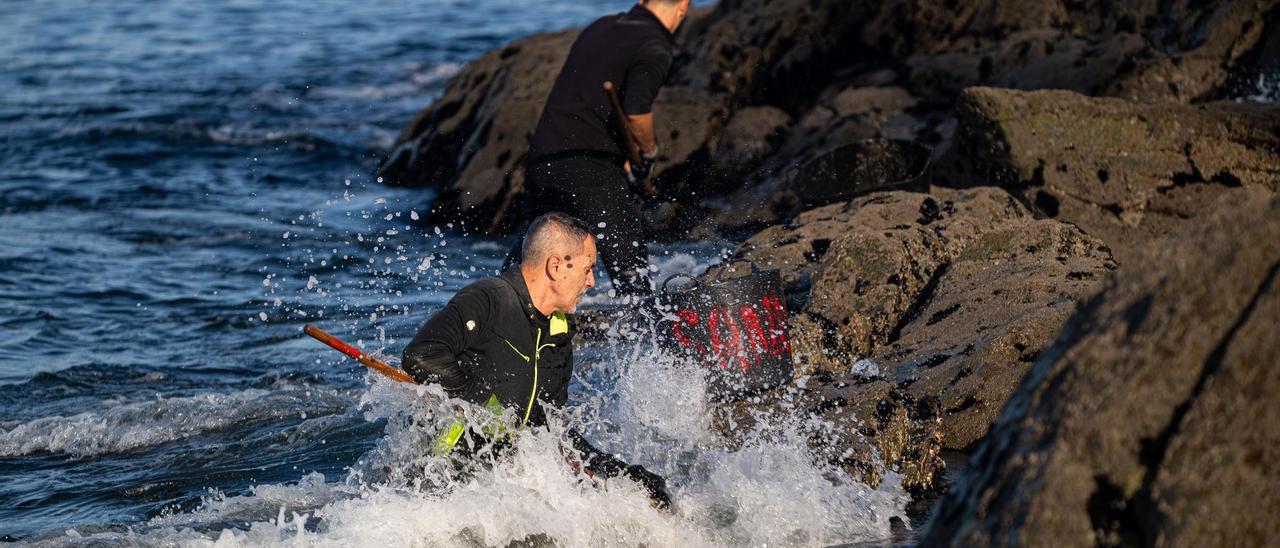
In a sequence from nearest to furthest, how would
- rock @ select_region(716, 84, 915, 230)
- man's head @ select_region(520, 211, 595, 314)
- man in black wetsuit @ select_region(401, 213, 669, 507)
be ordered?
man in black wetsuit @ select_region(401, 213, 669, 507) → man's head @ select_region(520, 211, 595, 314) → rock @ select_region(716, 84, 915, 230)

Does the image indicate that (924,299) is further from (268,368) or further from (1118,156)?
(268,368)

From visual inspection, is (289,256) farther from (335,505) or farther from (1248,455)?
(1248,455)

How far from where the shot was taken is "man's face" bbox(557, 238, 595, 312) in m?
4.72

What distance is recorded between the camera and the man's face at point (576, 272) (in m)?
4.72

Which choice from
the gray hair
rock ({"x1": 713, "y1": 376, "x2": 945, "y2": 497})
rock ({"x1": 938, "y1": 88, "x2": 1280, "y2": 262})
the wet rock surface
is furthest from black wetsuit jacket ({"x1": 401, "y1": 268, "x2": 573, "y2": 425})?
the wet rock surface

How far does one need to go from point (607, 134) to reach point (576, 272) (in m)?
2.12

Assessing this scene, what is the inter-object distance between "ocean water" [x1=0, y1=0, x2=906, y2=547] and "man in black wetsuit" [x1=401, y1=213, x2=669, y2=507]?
11 cm

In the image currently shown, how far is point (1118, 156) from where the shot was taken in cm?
779

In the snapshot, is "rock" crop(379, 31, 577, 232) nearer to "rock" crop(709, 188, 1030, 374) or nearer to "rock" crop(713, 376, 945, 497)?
"rock" crop(709, 188, 1030, 374)

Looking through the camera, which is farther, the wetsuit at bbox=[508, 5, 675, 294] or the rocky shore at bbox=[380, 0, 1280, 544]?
the wetsuit at bbox=[508, 5, 675, 294]

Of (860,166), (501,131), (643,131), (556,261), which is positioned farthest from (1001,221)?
(501,131)

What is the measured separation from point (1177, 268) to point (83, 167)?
13669 millimetres

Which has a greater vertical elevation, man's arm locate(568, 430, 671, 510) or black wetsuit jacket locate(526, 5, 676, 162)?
black wetsuit jacket locate(526, 5, 676, 162)

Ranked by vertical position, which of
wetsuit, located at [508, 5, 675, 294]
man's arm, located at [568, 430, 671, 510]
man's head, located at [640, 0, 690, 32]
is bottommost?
man's arm, located at [568, 430, 671, 510]
